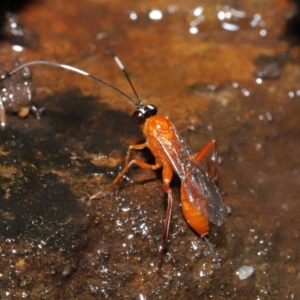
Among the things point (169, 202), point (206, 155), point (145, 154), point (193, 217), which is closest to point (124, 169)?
point (169, 202)

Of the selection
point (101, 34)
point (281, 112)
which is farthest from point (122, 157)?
point (101, 34)

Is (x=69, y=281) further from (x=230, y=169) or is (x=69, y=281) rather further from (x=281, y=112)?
(x=281, y=112)

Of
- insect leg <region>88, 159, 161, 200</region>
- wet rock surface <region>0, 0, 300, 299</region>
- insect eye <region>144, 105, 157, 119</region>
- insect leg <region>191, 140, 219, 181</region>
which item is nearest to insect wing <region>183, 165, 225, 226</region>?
insect leg <region>191, 140, 219, 181</region>

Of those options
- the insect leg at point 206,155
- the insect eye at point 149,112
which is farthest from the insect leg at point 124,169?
the insect eye at point 149,112

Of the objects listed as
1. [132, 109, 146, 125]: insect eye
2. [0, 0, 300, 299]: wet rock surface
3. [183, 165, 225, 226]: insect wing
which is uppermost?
[132, 109, 146, 125]: insect eye

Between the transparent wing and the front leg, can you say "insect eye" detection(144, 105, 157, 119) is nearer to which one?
the transparent wing
